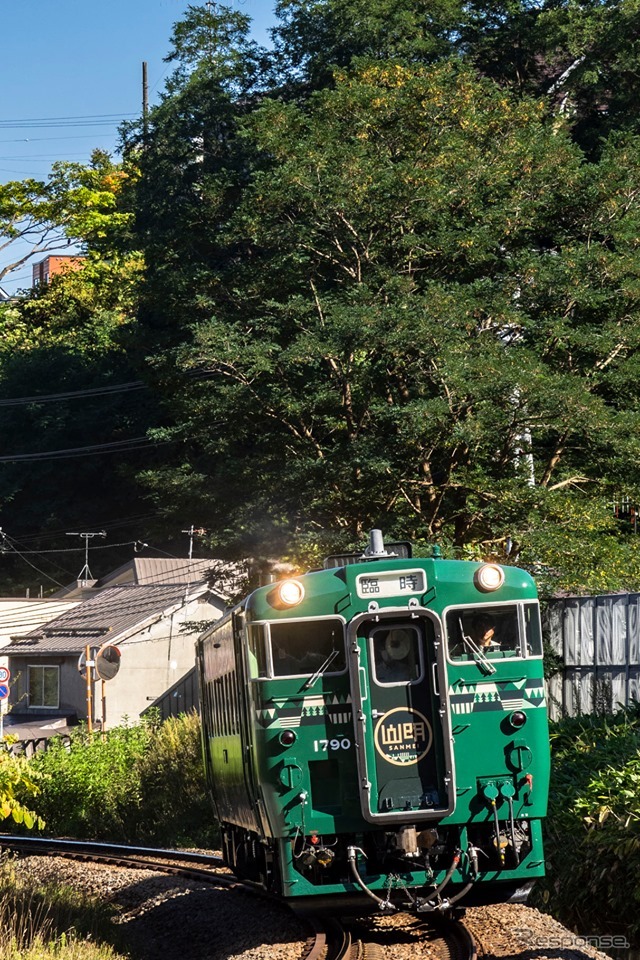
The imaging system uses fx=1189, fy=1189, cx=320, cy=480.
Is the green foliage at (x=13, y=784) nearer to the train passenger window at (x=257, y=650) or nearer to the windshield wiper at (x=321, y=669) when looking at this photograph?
the train passenger window at (x=257, y=650)

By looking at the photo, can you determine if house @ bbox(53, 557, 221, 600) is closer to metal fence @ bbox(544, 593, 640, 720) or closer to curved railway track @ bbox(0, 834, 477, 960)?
metal fence @ bbox(544, 593, 640, 720)

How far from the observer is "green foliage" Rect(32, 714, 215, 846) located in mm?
25938

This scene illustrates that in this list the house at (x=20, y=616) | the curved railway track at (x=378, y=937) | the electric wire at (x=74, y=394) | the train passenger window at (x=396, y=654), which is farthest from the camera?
the electric wire at (x=74, y=394)

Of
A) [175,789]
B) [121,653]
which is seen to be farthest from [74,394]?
[175,789]

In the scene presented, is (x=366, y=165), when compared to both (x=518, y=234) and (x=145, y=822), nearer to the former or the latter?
(x=518, y=234)

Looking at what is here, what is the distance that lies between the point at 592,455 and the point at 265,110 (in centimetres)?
1117

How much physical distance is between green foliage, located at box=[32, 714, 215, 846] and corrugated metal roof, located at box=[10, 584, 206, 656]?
377 inches

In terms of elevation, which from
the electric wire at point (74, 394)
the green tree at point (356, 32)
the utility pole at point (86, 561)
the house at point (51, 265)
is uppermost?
the house at point (51, 265)

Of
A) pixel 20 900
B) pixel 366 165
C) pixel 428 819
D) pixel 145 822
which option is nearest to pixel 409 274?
pixel 366 165

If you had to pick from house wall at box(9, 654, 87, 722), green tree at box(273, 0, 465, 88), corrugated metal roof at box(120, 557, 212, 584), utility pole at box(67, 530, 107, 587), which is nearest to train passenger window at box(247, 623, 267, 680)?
green tree at box(273, 0, 465, 88)

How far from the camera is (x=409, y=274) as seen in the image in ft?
84.3

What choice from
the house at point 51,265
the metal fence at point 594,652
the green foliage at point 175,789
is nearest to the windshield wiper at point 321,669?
the metal fence at point 594,652

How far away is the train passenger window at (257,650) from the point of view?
10703 millimetres

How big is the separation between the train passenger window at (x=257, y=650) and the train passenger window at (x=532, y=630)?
2.40m
